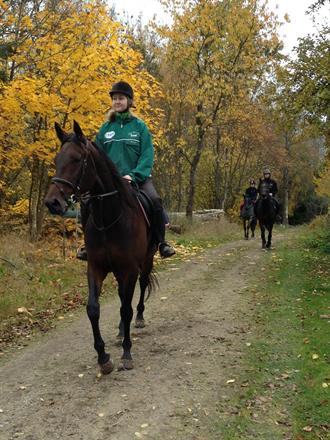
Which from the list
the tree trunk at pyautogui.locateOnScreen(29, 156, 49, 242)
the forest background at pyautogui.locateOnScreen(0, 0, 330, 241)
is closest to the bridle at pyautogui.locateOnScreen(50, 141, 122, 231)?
the forest background at pyautogui.locateOnScreen(0, 0, 330, 241)

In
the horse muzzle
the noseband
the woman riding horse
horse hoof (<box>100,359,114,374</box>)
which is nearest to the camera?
the horse muzzle

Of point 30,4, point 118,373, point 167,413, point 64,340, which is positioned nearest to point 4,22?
point 30,4

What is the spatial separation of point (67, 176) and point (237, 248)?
1315cm

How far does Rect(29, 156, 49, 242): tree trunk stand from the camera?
1321 cm

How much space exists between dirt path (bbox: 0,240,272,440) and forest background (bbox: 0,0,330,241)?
5.02m

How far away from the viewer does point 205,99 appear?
72.8ft

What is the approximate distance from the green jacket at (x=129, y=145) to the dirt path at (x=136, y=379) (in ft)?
8.01

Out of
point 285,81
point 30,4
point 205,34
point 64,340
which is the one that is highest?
point 205,34

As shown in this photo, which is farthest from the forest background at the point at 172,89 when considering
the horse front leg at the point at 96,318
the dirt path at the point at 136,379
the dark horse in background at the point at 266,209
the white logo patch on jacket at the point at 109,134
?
the horse front leg at the point at 96,318

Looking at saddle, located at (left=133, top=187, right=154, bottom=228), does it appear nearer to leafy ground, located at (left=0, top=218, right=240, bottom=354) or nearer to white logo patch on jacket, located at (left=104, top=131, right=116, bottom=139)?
white logo patch on jacket, located at (left=104, top=131, right=116, bottom=139)

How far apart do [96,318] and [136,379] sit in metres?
0.84

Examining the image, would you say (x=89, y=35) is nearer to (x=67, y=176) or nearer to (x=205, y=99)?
(x=67, y=176)

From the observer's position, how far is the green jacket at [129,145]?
6.18m

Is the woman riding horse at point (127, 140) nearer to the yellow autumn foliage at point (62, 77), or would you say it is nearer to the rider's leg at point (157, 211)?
the rider's leg at point (157, 211)
